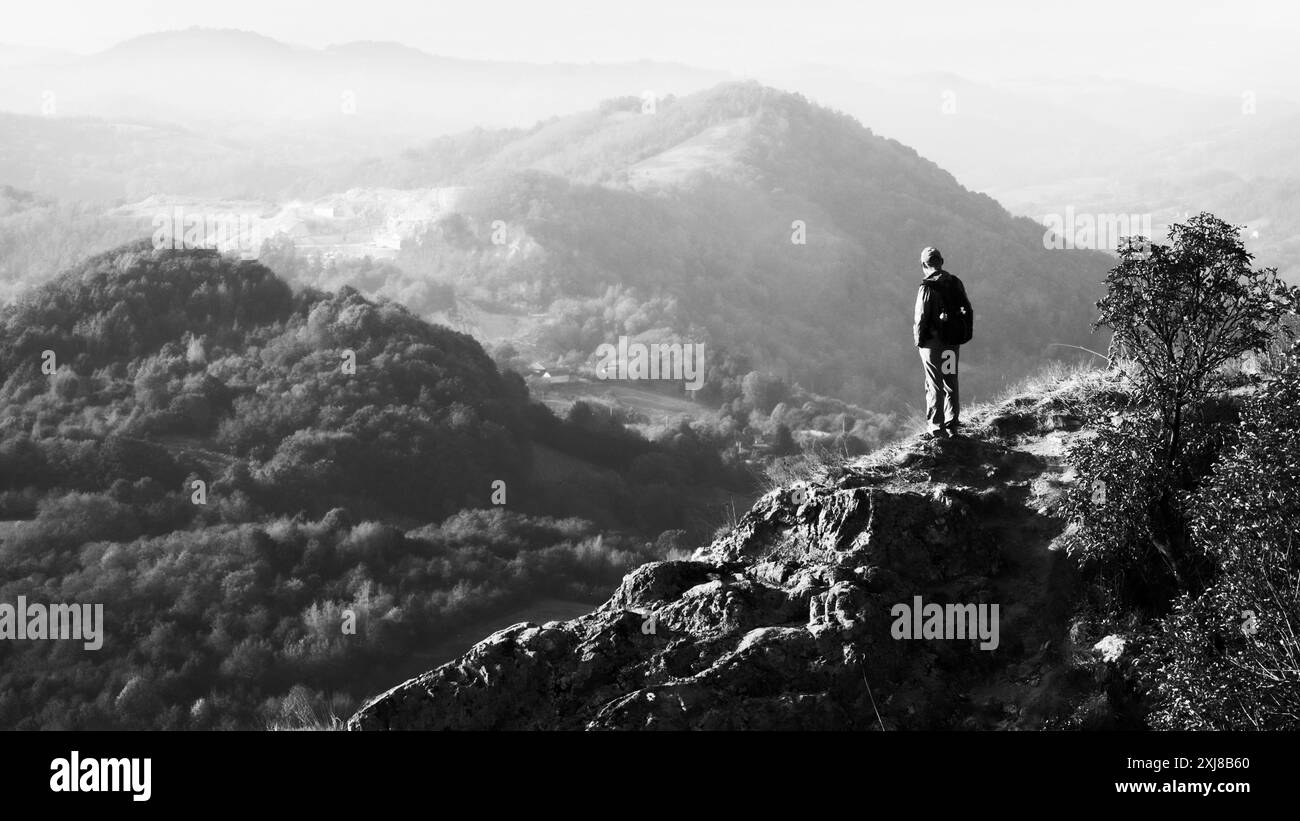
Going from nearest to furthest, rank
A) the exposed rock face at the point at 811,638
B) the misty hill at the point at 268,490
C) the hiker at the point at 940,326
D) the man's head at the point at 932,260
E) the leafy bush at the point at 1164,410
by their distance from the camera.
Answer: the exposed rock face at the point at 811,638, the leafy bush at the point at 1164,410, the man's head at the point at 932,260, the hiker at the point at 940,326, the misty hill at the point at 268,490

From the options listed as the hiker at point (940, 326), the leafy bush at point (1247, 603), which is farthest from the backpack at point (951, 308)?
the leafy bush at point (1247, 603)

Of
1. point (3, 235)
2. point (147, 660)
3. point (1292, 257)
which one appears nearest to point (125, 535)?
point (147, 660)

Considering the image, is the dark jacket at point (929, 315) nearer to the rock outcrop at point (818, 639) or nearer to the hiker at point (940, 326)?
the hiker at point (940, 326)

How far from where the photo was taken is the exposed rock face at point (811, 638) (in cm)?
1095

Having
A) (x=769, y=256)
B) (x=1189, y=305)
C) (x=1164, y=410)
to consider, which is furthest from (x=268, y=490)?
(x=769, y=256)

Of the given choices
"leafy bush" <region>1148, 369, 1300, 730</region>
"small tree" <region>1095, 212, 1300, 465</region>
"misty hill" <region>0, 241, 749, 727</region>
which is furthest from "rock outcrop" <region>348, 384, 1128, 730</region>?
"misty hill" <region>0, 241, 749, 727</region>

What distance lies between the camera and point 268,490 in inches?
2317

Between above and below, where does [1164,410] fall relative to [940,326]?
below

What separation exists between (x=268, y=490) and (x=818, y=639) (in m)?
50.4

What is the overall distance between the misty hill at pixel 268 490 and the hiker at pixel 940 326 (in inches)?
1080

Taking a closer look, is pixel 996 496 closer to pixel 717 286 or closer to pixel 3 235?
pixel 717 286

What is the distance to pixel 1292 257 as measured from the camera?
19025 centimetres

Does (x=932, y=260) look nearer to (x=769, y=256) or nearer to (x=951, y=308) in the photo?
(x=951, y=308)
